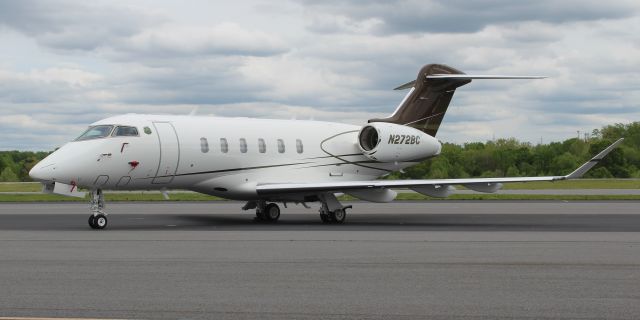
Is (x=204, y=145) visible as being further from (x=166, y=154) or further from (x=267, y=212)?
(x=267, y=212)

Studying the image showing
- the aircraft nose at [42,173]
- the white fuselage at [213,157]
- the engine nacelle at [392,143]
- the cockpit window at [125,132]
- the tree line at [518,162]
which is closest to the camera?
the aircraft nose at [42,173]

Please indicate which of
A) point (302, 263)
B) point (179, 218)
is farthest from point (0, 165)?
point (302, 263)

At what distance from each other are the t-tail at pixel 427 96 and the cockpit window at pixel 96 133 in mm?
9526

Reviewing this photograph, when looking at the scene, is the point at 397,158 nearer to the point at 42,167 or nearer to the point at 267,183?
the point at 267,183

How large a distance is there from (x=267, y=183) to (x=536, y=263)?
44.8 ft

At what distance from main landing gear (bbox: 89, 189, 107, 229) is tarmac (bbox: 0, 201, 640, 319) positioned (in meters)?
0.60

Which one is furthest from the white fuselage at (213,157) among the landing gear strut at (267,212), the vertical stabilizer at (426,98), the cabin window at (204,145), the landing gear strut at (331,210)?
the landing gear strut at (331,210)

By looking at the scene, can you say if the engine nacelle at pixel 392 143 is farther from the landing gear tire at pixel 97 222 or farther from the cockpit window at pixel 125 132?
the landing gear tire at pixel 97 222

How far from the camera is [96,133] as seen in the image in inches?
894

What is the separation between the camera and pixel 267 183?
25.9 metres

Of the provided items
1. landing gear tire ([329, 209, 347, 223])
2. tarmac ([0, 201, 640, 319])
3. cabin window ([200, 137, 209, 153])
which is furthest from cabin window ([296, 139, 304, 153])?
tarmac ([0, 201, 640, 319])

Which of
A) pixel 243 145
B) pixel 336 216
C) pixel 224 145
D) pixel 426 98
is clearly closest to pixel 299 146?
pixel 243 145

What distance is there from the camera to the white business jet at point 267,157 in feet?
72.7

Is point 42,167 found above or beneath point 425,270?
above
